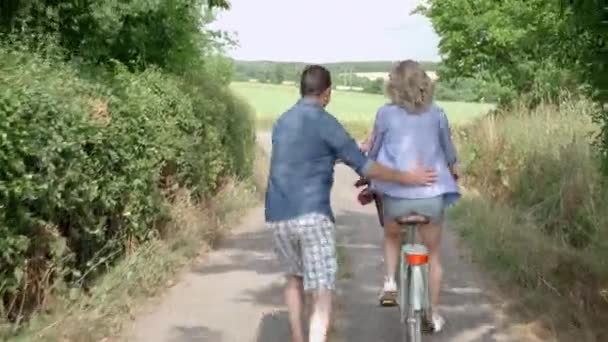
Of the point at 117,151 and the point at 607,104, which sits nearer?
the point at 607,104

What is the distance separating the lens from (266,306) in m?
8.55

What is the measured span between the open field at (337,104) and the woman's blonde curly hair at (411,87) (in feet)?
118

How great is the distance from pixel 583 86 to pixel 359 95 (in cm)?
5688

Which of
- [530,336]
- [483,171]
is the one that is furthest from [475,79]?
[530,336]

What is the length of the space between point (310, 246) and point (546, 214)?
6.52 metres

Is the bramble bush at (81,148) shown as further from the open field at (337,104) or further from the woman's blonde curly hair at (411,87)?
the open field at (337,104)

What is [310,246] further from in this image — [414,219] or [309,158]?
[414,219]

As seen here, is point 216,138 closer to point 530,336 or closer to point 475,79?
point 530,336

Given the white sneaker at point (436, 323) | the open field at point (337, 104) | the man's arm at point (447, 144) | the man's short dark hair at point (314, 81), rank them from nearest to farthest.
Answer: the man's short dark hair at point (314, 81) < the man's arm at point (447, 144) < the white sneaker at point (436, 323) < the open field at point (337, 104)

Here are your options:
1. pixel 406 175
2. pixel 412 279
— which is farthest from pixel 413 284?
pixel 406 175

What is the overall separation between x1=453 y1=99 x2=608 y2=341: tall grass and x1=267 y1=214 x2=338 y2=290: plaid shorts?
2204mm

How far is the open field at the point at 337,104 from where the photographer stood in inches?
1901

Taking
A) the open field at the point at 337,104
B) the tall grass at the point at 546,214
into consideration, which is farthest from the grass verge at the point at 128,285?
the open field at the point at 337,104

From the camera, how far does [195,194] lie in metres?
12.3
